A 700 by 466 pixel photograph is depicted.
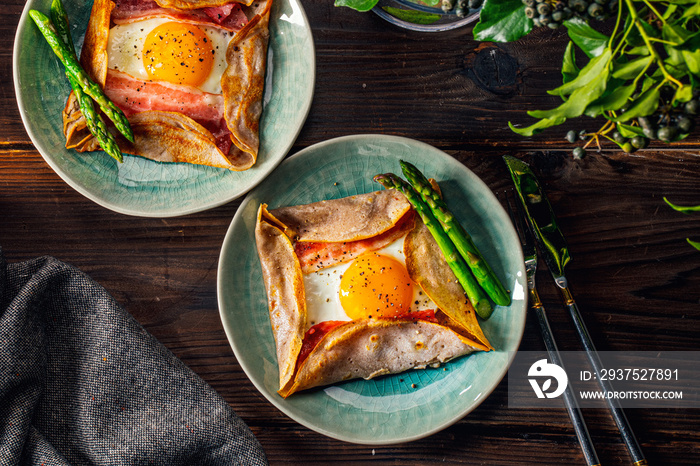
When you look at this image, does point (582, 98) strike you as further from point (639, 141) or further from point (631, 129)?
point (639, 141)

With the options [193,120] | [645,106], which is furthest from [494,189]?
[193,120]

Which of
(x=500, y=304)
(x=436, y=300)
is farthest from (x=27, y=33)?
(x=500, y=304)

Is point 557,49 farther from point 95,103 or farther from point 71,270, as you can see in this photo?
point 71,270

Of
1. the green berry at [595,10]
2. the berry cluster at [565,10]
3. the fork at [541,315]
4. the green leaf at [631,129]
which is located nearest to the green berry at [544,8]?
the berry cluster at [565,10]

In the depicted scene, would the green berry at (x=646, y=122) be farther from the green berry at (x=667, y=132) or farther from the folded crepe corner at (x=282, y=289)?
the folded crepe corner at (x=282, y=289)

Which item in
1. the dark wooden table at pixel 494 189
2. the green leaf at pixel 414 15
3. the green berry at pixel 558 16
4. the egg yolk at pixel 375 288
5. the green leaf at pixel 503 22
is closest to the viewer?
the green berry at pixel 558 16
